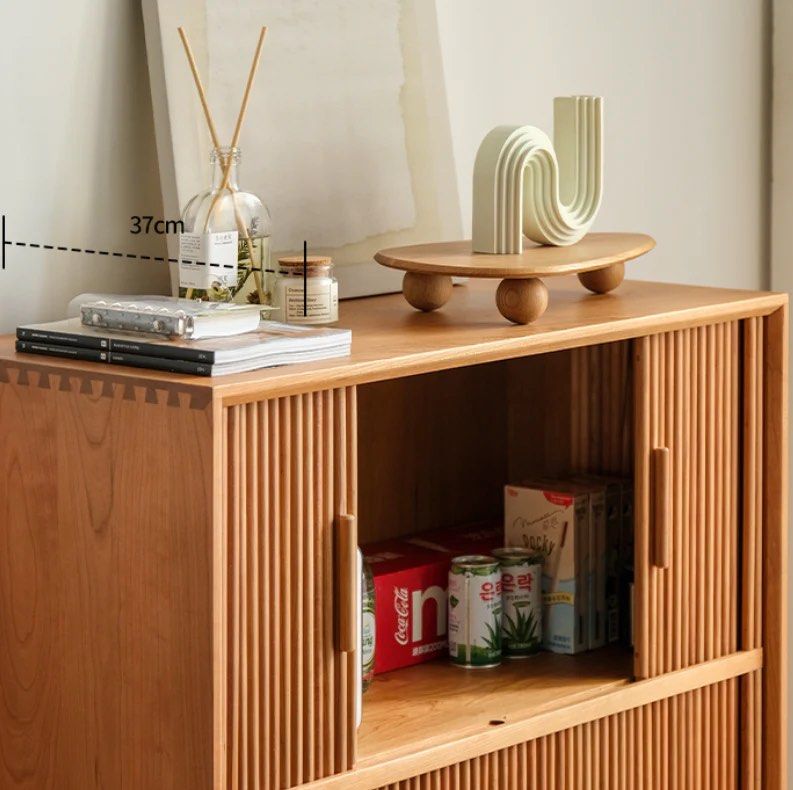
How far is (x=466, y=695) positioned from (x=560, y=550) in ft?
0.80

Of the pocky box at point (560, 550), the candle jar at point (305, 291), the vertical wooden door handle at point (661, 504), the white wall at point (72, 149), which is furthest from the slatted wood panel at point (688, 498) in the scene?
the white wall at point (72, 149)

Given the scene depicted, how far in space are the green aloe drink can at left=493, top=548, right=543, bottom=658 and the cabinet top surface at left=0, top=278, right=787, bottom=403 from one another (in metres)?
0.32

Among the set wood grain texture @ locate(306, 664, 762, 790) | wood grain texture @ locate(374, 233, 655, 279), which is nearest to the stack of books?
wood grain texture @ locate(374, 233, 655, 279)

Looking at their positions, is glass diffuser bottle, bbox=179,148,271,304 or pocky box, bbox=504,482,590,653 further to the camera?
pocky box, bbox=504,482,590,653

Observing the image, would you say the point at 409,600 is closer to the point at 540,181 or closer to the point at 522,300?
the point at 522,300

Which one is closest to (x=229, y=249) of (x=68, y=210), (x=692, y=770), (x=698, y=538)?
(x=68, y=210)

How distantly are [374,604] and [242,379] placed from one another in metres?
0.50

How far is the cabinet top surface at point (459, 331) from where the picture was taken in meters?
1.40

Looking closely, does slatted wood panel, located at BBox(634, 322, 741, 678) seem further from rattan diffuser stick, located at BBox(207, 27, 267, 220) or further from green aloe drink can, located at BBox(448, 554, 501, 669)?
rattan diffuser stick, located at BBox(207, 27, 267, 220)

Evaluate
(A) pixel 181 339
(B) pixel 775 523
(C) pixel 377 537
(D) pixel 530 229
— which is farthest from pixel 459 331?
(B) pixel 775 523

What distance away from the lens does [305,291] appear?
5.42 ft

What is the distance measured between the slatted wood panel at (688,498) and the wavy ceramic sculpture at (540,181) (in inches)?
7.5

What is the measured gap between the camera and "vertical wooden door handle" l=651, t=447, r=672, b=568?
1801 millimetres

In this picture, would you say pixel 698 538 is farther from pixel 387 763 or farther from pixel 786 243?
pixel 786 243
